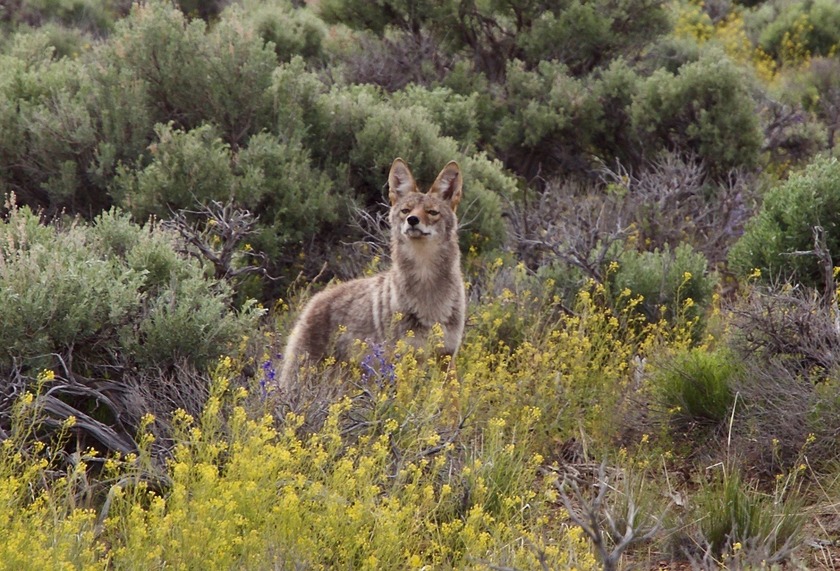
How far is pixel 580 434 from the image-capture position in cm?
693

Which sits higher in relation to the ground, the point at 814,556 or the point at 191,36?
the point at 191,36

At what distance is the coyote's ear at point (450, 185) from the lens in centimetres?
798

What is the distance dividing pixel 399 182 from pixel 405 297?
1.08 m

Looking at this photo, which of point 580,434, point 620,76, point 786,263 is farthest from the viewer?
point 620,76

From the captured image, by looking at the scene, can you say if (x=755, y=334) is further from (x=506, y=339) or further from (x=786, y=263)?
(x=506, y=339)

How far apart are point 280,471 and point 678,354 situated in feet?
9.60

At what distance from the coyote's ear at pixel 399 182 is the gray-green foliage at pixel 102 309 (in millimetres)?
1748

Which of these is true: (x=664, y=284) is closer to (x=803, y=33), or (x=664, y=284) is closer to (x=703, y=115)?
(x=703, y=115)

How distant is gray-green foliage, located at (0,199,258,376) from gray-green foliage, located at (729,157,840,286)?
3.98m

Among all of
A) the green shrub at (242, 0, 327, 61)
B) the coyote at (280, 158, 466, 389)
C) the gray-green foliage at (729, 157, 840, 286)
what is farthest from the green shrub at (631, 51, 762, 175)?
the coyote at (280, 158, 466, 389)

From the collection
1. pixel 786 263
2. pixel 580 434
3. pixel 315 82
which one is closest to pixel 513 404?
pixel 580 434

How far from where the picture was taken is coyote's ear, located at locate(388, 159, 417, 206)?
809cm

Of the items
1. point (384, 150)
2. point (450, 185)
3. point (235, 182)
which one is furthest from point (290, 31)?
point (450, 185)

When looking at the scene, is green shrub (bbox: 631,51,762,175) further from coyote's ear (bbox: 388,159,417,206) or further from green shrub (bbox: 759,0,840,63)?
green shrub (bbox: 759,0,840,63)
